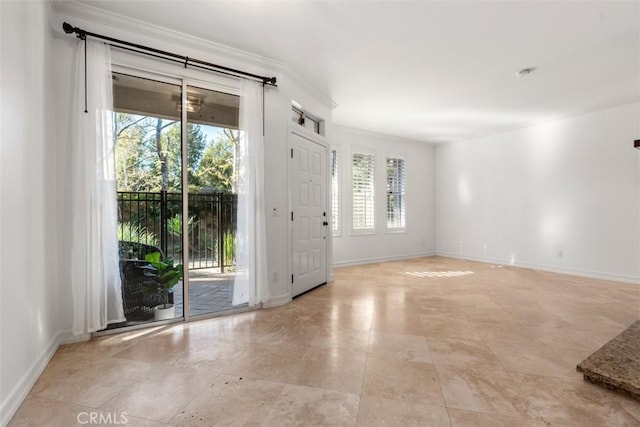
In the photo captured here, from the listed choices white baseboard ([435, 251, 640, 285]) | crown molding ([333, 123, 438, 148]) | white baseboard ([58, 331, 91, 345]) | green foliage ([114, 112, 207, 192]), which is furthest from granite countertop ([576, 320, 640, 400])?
crown molding ([333, 123, 438, 148])

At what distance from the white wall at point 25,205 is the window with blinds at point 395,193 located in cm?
578

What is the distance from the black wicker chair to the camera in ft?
9.40

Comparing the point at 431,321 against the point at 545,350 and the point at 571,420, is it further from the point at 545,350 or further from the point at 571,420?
the point at 571,420

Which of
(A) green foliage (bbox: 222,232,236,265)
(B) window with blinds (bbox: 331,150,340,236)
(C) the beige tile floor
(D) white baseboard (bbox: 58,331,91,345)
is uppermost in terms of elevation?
(B) window with blinds (bbox: 331,150,340,236)

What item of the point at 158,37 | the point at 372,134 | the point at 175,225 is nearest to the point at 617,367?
the point at 175,225

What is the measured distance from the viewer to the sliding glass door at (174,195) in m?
2.86

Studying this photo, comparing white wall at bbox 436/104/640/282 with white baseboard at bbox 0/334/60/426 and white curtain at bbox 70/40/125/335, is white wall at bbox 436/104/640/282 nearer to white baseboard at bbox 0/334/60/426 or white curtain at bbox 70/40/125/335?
white curtain at bbox 70/40/125/335

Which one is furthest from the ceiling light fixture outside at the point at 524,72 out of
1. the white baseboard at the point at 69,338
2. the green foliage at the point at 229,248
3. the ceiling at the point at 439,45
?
the white baseboard at the point at 69,338

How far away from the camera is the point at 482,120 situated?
5609 millimetres

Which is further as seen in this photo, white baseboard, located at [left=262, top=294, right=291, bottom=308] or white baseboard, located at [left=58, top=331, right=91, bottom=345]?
white baseboard, located at [left=262, top=294, right=291, bottom=308]

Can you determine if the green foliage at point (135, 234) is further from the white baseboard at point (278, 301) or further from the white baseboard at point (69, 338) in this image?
the white baseboard at point (278, 301)

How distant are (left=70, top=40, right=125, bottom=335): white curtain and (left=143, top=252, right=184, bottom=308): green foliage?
42cm

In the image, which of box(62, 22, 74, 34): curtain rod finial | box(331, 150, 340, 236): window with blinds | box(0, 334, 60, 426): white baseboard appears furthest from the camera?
box(331, 150, 340, 236): window with blinds

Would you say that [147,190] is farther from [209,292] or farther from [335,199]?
[335,199]
